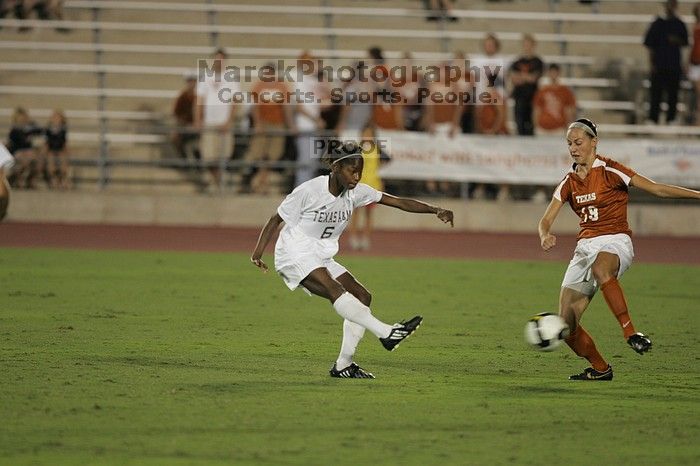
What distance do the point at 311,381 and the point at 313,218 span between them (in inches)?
47.6

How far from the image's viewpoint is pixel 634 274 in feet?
60.7

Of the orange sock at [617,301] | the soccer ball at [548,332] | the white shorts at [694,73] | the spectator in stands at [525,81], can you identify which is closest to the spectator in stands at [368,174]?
the spectator in stands at [525,81]

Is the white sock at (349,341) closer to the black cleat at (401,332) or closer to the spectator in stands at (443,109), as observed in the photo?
the black cleat at (401,332)

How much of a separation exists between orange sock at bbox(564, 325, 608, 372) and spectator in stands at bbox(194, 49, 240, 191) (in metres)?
15.7

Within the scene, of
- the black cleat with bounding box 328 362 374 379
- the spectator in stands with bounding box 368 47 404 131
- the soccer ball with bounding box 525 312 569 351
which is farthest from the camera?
the spectator in stands with bounding box 368 47 404 131

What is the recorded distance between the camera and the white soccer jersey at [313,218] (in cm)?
960

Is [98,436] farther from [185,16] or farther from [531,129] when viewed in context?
[185,16]

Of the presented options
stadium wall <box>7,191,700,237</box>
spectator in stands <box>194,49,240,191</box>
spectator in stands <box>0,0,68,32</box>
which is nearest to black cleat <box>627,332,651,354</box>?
stadium wall <box>7,191,700,237</box>

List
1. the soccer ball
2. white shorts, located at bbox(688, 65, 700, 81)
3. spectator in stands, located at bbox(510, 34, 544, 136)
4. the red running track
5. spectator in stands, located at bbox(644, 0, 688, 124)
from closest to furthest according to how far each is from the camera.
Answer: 1. the soccer ball
2. the red running track
3. spectator in stands, located at bbox(510, 34, 544, 136)
4. spectator in stands, located at bbox(644, 0, 688, 124)
5. white shorts, located at bbox(688, 65, 700, 81)

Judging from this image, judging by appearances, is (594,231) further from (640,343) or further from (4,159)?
(4,159)

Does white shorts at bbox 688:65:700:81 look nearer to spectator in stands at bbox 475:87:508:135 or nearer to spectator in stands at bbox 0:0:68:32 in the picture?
spectator in stands at bbox 475:87:508:135

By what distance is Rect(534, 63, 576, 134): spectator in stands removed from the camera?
24.3m

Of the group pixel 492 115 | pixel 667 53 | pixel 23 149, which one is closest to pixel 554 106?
pixel 492 115

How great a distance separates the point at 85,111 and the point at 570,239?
1065 centimetres
